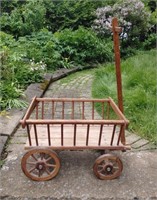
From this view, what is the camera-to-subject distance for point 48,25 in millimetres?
8570

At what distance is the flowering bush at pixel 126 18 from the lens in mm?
7969

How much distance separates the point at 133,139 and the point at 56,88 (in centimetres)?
223

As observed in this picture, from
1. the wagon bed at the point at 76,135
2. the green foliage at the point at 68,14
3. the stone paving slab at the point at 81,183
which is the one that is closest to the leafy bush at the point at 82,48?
the green foliage at the point at 68,14

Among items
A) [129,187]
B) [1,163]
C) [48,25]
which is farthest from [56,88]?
[48,25]

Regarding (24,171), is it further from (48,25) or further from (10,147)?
(48,25)

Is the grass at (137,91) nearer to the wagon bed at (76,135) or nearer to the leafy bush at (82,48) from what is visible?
the wagon bed at (76,135)

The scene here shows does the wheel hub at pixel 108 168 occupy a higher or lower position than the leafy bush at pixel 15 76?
lower

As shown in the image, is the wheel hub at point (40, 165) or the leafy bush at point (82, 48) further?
the leafy bush at point (82, 48)

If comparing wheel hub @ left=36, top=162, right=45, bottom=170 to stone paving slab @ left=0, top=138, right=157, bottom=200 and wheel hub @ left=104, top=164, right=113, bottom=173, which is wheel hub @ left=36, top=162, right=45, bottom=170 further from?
wheel hub @ left=104, top=164, right=113, bottom=173

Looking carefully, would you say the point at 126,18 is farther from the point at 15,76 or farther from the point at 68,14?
the point at 15,76

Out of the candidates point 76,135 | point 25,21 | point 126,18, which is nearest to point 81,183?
point 76,135

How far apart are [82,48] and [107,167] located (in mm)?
4791

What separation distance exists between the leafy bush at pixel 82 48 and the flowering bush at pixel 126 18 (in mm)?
910

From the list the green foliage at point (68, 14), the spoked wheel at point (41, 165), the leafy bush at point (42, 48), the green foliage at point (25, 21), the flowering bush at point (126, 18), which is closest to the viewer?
the spoked wheel at point (41, 165)
